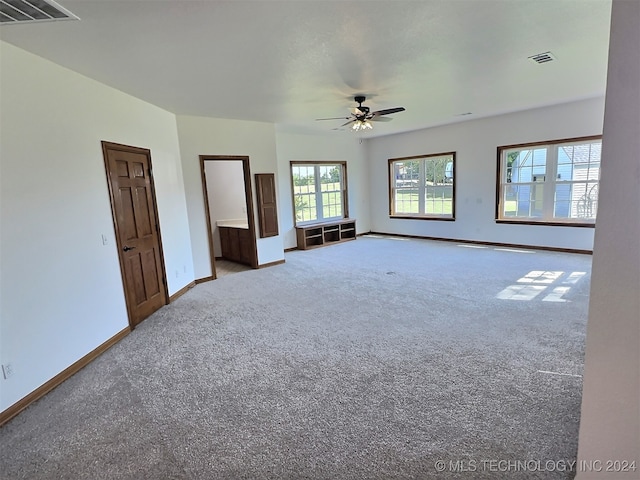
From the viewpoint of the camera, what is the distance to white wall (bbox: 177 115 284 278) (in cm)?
520

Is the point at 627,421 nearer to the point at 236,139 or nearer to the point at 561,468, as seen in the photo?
the point at 561,468

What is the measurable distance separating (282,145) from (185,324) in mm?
4733

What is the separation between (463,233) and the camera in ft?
24.7

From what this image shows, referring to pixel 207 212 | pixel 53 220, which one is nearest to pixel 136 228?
pixel 53 220

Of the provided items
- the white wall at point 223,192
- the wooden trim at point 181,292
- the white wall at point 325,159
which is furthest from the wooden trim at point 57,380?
the white wall at point 223,192

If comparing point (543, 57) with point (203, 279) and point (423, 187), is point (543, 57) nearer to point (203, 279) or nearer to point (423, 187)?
point (423, 187)

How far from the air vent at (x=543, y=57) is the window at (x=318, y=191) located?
5042 millimetres

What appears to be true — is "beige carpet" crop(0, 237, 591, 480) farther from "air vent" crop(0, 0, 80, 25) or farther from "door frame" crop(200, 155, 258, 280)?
"air vent" crop(0, 0, 80, 25)

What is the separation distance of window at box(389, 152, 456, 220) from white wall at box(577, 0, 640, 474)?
669cm

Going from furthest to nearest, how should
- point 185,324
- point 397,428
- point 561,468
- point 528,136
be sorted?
point 528,136
point 185,324
point 397,428
point 561,468

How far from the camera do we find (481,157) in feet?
22.8

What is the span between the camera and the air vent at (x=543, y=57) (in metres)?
3.22

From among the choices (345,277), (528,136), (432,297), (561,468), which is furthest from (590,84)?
(561,468)

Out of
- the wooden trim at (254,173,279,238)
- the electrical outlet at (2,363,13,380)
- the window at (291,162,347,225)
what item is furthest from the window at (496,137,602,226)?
the electrical outlet at (2,363,13,380)
